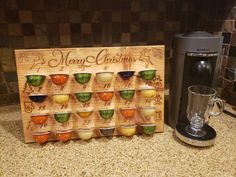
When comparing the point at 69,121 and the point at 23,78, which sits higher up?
the point at 23,78

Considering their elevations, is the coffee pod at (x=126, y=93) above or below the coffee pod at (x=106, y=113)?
above

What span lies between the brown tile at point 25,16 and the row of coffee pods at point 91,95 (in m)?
0.36

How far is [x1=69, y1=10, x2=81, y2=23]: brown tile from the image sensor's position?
840 millimetres

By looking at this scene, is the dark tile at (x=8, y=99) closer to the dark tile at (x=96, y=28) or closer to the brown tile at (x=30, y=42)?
the brown tile at (x=30, y=42)

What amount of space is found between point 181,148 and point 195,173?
0.10m

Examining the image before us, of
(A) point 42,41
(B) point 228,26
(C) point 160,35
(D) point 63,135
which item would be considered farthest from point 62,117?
(B) point 228,26

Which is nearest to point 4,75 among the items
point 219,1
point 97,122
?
point 97,122

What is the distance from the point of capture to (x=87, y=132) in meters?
0.64

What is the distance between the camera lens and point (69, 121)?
0.64 m

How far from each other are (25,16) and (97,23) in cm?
27

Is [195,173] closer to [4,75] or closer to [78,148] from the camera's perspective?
[78,148]

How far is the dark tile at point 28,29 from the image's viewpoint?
2.67 feet

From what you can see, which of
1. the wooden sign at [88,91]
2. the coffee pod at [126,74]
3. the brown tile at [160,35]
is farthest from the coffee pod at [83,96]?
the brown tile at [160,35]

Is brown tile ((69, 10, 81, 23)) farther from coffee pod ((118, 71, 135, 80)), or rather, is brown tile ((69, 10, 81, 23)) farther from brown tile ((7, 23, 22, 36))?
coffee pod ((118, 71, 135, 80))
